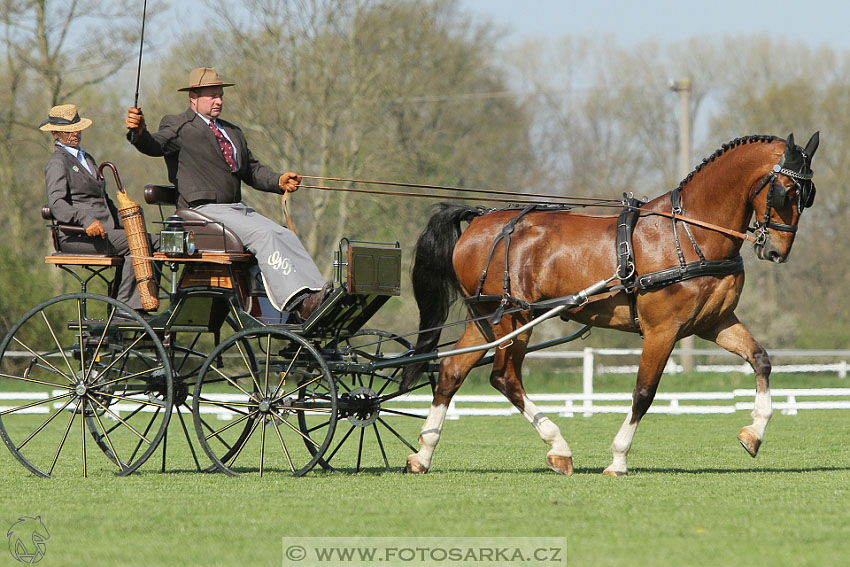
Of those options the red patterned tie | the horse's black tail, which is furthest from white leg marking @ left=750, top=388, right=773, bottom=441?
the red patterned tie

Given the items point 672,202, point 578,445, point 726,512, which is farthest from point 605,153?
point 726,512

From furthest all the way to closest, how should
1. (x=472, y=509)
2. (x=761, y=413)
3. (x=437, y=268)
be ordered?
(x=437, y=268), (x=761, y=413), (x=472, y=509)

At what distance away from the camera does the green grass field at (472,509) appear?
16.4ft

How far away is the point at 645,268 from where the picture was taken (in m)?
7.70

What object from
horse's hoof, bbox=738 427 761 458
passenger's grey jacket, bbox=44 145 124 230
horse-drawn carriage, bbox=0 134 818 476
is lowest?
horse's hoof, bbox=738 427 761 458


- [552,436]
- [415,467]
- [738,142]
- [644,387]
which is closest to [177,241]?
[415,467]

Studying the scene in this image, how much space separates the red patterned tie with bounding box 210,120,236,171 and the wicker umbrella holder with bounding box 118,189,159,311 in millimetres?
743

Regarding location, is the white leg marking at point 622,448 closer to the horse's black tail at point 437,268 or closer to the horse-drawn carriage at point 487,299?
the horse-drawn carriage at point 487,299

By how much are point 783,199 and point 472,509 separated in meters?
2.98

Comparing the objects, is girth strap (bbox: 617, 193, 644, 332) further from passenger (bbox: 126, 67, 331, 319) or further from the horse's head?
passenger (bbox: 126, 67, 331, 319)

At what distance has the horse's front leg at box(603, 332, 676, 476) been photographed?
764cm

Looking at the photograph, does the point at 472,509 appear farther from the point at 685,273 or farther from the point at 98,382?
the point at 98,382

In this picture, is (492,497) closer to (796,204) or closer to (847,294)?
(796,204)

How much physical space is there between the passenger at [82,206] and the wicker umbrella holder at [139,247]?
191mm
